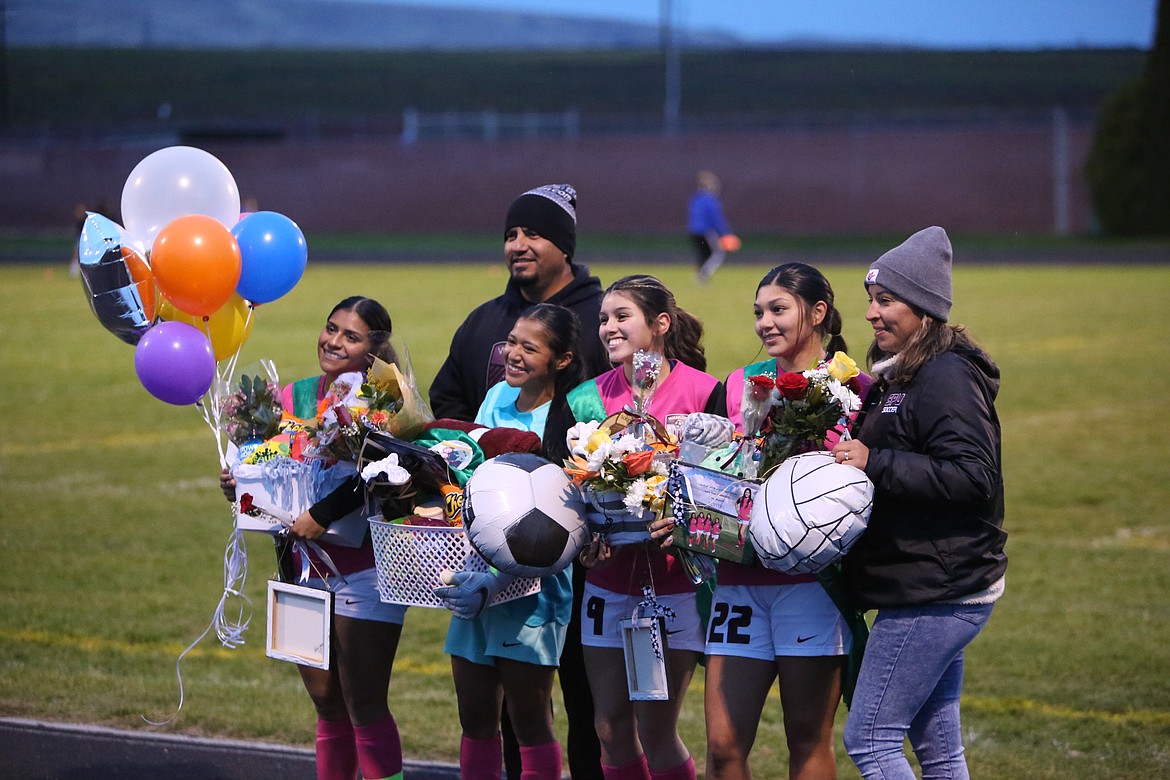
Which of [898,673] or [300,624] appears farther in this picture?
[300,624]

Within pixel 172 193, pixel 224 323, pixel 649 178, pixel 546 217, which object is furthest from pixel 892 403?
pixel 649 178

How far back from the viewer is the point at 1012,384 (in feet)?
46.2

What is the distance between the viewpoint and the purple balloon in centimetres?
431

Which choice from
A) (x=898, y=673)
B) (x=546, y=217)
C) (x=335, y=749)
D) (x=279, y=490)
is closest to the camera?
(x=898, y=673)

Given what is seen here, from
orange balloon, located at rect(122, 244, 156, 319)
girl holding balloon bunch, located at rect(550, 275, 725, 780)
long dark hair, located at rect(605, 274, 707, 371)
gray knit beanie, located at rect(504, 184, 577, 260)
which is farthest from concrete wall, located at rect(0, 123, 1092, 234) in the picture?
orange balloon, located at rect(122, 244, 156, 319)

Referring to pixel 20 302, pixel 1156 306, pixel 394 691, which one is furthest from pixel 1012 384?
pixel 20 302

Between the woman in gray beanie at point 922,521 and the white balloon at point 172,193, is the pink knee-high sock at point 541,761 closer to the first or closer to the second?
the woman in gray beanie at point 922,521

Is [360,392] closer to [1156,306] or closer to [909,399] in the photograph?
[909,399]

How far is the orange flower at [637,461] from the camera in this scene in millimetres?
3594

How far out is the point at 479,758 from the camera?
426 cm

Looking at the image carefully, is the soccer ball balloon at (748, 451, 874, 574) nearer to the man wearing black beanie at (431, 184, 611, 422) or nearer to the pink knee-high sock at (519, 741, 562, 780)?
the pink knee-high sock at (519, 741, 562, 780)

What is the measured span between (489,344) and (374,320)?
1.57 ft

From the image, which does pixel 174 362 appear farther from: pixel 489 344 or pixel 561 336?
pixel 561 336

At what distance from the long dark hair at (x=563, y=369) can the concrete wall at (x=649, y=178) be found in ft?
123
